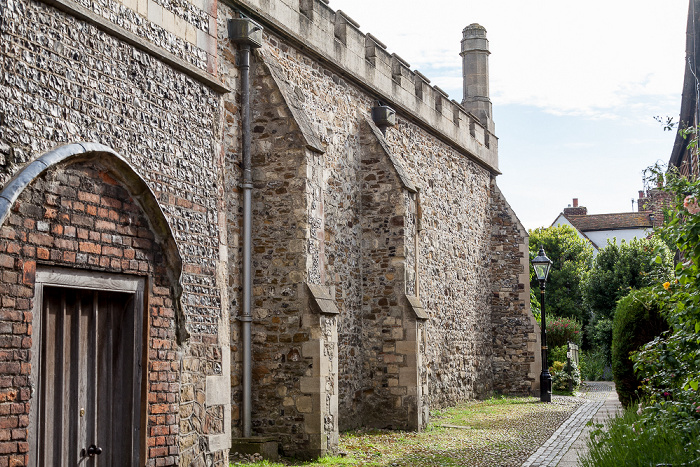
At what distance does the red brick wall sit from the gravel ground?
124 inches

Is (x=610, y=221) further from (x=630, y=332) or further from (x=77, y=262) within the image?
(x=77, y=262)

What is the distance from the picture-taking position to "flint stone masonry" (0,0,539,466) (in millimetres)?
5277

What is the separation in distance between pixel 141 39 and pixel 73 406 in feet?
9.61

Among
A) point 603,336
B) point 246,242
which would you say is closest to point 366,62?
point 246,242

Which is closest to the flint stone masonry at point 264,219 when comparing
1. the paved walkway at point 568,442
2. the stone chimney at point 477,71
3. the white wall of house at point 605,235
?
the stone chimney at point 477,71

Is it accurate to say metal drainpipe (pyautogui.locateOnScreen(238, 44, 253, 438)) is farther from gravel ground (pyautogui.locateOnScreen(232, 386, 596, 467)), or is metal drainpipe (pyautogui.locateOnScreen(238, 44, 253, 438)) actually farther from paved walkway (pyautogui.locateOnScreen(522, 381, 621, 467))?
paved walkway (pyautogui.locateOnScreen(522, 381, 621, 467))

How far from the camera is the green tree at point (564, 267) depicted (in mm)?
34844

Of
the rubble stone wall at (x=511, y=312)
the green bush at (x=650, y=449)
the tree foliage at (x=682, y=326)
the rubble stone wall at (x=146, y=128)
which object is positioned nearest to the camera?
the rubble stone wall at (x=146, y=128)

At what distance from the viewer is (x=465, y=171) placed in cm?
1903

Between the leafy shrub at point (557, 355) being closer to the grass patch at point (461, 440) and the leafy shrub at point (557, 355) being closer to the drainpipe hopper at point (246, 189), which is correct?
the grass patch at point (461, 440)

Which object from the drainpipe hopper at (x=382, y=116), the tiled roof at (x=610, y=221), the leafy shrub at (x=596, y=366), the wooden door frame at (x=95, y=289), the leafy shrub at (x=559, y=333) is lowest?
the leafy shrub at (x=596, y=366)

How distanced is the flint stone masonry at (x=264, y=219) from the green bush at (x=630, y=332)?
3.18 meters

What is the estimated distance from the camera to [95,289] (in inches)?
218

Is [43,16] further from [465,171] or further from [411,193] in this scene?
[465,171]
